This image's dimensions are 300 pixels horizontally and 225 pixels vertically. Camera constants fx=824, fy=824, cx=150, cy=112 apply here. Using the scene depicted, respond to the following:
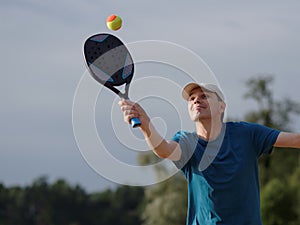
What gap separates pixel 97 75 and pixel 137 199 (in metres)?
83.5

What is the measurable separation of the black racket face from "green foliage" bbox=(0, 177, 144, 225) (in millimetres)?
72144

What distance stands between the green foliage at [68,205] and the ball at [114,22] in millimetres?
72058

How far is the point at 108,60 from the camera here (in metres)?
7.36

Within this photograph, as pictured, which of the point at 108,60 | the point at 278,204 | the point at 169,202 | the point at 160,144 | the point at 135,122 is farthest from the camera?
the point at 278,204

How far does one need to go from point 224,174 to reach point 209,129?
45 centimetres

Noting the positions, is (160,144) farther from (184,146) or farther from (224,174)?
(224,174)

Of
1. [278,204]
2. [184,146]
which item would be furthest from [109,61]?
[278,204]

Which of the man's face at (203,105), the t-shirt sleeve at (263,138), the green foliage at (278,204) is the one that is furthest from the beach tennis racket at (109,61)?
the green foliage at (278,204)

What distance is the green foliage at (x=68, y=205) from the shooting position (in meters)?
83.1

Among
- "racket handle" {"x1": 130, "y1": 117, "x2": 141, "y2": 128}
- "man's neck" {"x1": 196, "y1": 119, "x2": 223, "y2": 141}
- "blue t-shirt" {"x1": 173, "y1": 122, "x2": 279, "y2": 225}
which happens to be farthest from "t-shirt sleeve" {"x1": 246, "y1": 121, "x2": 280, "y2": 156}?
"racket handle" {"x1": 130, "y1": 117, "x2": 141, "y2": 128}

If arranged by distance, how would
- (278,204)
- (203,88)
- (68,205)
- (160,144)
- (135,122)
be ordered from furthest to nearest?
1. (68,205)
2. (278,204)
3. (203,88)
4. (160,144)
5. (135,122)

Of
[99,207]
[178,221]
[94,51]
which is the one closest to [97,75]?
[94,51]

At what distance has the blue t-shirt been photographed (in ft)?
24.6

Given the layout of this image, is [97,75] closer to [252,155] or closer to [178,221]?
[252,155]
